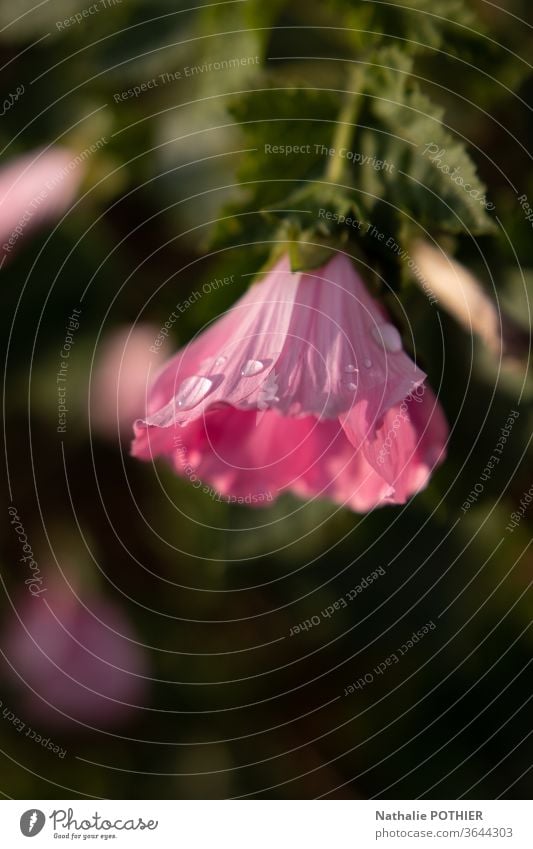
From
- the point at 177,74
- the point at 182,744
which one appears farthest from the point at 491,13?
the point at 182,744

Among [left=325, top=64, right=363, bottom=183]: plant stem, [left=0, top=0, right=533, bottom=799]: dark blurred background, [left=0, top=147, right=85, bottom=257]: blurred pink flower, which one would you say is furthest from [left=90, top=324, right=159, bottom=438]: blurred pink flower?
[left=325, top=64, right=363, bottom=183]: plant stem

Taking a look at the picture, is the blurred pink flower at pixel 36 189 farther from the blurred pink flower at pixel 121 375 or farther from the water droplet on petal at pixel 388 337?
the water droplet on petal at pixel 388 337

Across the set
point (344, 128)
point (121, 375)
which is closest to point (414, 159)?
point (344, 128)
